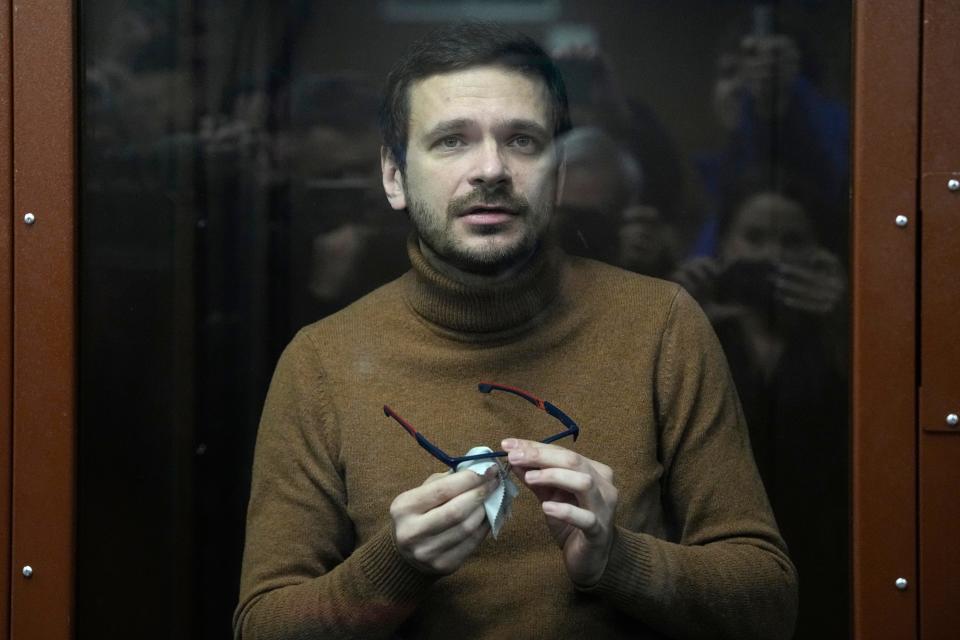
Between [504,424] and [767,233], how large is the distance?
18.3 inches

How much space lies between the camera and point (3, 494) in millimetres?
1663

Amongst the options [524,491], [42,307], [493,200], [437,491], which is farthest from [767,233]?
[42,307]

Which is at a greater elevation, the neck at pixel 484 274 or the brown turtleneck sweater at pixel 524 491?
the neck at pixel 484 274

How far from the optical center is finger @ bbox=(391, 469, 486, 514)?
138cm

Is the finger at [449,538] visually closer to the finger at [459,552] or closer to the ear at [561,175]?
the finger at [459,552]

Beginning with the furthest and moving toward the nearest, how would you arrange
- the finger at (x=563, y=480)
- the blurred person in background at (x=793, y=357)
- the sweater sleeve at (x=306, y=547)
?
the blurred person in background at (x=793, y=357) < the sweater sleeve at (x=306, y=547) < the finger at (x=563, y=480)

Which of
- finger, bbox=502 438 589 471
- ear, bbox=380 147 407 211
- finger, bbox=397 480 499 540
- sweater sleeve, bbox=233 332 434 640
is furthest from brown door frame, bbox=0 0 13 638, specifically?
finger, bbox=502 438 589 471

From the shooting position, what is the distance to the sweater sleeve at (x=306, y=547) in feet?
4.87

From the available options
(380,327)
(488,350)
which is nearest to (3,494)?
(380,327)

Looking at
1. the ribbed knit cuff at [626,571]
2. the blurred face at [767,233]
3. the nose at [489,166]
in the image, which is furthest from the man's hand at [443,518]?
the blurred face at [767,233]

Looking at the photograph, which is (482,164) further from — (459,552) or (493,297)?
(459,552)

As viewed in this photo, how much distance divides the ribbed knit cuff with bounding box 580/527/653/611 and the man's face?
41 centimetres

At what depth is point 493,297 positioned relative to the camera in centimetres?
156

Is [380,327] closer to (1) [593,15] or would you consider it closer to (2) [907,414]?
(1) [593,15]
